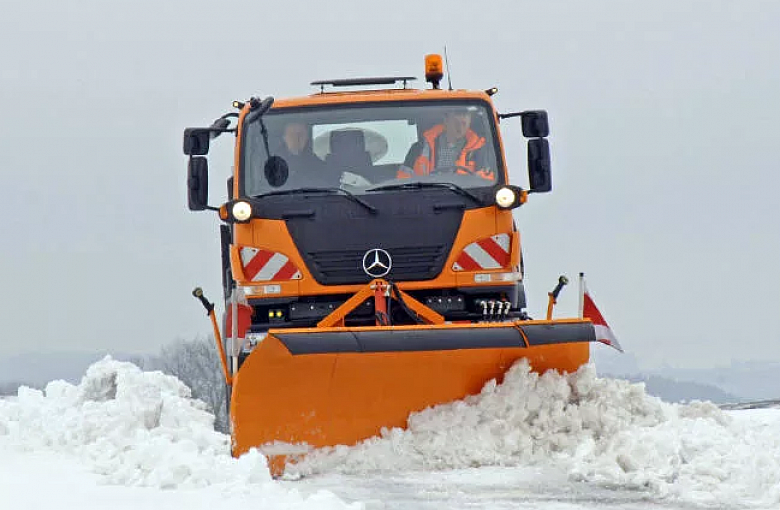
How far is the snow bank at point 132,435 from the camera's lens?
19.2ft

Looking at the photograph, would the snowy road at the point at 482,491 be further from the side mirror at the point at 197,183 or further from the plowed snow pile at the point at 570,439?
the side mirror at the point at 197,183

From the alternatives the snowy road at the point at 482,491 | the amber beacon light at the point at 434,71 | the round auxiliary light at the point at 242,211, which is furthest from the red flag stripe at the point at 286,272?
the amber beacon light at the point at 434,71

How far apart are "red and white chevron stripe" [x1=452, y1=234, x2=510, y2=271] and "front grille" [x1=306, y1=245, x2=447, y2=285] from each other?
16cm

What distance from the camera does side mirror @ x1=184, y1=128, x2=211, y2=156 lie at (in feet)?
28.7

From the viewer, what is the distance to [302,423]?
282 inches

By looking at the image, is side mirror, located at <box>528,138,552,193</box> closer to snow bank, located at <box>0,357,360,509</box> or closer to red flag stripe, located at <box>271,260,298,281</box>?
red flag stripe, located at <box>271,260,298,281</box>

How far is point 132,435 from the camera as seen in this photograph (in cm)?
761

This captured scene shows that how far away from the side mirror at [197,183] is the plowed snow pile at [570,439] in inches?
93.5

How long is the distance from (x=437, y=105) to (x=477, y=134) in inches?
13.9

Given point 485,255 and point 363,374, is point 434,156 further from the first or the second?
point 363,374

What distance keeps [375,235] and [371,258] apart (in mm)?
164

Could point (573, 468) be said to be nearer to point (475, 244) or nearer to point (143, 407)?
point (475, 244)

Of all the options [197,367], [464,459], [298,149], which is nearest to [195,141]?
[298,149]

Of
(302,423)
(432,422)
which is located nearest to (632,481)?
(432,422)
